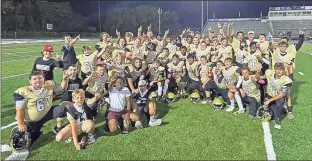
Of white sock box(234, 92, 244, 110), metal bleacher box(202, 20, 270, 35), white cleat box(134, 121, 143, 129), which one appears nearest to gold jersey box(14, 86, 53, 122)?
white cleat box(134, 121, 143, 129)

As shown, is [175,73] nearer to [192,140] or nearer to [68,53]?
[68,53]

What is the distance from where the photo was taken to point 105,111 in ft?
25.5

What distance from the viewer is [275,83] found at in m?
7.68

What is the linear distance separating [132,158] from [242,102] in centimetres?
405

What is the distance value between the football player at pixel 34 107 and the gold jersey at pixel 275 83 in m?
4.57

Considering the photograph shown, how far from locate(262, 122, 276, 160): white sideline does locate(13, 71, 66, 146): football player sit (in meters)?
3.68

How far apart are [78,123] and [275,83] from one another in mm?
4421

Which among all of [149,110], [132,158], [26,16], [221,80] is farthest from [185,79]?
[26,16]

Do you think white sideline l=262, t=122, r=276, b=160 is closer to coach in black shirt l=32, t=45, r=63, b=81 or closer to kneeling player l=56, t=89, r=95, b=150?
kneeling player l=56, t=89, r=95, b=150

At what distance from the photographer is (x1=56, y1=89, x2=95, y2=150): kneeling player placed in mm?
5879

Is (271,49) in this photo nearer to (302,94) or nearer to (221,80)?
(302,94)

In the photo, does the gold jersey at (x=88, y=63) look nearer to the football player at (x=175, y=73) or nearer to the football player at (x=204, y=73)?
the football player at (x=175, y=73)

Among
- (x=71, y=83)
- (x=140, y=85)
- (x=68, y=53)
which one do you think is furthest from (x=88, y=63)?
(x=140, y=85)

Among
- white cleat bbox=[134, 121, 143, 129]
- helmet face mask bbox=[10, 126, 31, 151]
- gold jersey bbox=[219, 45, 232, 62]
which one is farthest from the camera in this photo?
gold jersey bbox=[219, 45, 232, 62]
